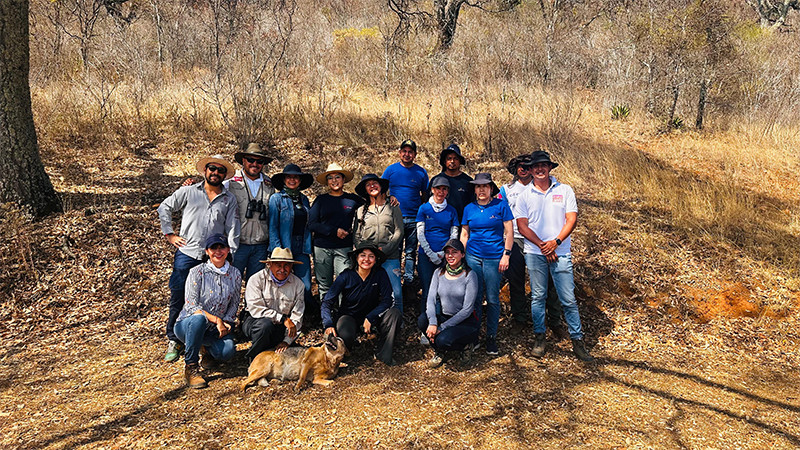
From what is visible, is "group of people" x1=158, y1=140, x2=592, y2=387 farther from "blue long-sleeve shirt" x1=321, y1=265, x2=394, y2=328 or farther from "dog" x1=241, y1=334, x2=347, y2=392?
"dog" x1=241, y1=334, x2=347, y2=392

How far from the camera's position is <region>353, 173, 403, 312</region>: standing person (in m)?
4.84

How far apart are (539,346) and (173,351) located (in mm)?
3459

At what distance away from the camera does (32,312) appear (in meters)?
5.31

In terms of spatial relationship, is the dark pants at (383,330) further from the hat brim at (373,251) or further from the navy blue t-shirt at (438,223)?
the navy blue t-shirt at (438,223)

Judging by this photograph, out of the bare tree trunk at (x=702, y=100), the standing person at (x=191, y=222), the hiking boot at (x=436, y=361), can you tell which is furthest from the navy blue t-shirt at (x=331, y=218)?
the bare tree trunk at (x=702, y=100)

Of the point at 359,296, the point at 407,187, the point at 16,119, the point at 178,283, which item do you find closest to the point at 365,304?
the point at 359,296

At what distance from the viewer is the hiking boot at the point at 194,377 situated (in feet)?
13.4

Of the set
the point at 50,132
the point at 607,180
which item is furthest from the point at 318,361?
the point at 50,132

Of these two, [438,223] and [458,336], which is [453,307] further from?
[438,223]

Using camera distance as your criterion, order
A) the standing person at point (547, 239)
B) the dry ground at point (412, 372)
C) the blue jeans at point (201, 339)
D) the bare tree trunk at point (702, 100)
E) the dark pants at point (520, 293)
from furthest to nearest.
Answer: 1. the bare tree trunk at point (702, 100)
2. the dark pants at point (520, 293)
3. the standing person at point (547, 239)
4. the blue jeans at point (201, 339)
5. the dry ground at point (412, 372)

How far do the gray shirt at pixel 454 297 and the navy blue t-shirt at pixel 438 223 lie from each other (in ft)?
1.34

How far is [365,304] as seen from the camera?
4.68 meters

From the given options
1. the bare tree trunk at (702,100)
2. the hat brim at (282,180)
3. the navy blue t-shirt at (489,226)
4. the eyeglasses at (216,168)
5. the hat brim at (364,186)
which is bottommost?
the navy blue t-shirt at (489,226)

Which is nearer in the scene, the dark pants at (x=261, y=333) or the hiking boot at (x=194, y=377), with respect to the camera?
the hiking boot at (x=194, y=377)
